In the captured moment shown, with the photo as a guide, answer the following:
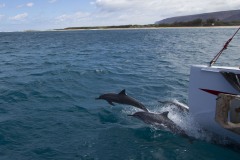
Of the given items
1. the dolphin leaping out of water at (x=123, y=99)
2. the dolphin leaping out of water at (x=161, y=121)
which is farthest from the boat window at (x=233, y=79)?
the dolphin leaping out of water at (x=123, y=99)

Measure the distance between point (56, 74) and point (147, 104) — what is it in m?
8.33

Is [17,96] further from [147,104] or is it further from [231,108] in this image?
[231,108]

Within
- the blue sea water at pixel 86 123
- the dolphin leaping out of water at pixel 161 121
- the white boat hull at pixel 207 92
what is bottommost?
the blue sea water at pixel 86 123

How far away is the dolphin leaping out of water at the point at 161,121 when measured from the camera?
32.1 feet

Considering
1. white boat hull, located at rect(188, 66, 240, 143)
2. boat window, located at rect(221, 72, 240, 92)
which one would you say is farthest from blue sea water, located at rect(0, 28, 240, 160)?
A: boat window, located at rect(221, 72, 240, 92)

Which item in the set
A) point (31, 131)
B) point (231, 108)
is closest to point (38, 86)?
point (31, 131)

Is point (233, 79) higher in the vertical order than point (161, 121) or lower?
higher

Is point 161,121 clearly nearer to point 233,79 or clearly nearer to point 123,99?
point 123,99

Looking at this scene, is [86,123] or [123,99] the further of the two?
[123,99]

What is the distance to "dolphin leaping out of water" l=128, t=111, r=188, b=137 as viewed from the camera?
9772mm

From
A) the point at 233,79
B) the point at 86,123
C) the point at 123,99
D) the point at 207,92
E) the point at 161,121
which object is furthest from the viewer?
the point at 123,99

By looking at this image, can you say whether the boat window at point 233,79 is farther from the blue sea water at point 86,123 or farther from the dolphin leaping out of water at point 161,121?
the dolphin leaping out of water at point 161,121

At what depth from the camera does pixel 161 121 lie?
395 inches

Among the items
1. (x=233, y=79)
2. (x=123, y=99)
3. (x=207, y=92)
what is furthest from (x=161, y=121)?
(x=233, y=79)
